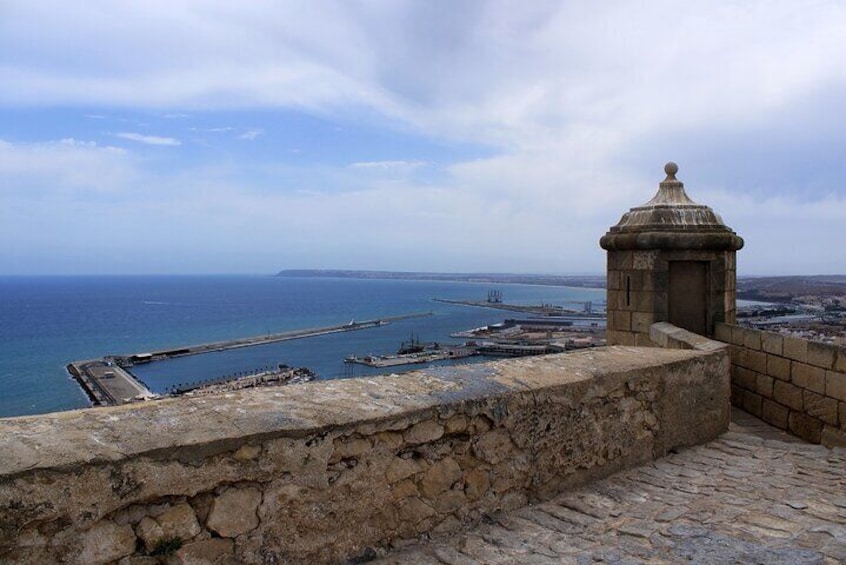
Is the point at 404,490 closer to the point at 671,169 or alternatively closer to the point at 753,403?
the point at 753,403

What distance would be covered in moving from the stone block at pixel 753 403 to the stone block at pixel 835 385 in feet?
3.27

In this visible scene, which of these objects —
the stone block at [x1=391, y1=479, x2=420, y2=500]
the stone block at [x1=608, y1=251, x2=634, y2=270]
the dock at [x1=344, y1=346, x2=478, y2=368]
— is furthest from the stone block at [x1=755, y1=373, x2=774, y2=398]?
the dock at [x1=344, y1=346, x2=478, y2=368]

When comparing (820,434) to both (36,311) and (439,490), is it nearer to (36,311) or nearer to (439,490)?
(439,490)

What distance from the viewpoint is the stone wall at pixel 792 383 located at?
503 cm

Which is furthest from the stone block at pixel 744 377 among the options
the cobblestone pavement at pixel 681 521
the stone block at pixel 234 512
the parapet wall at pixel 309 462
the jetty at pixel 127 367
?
the jetty at pixel 127 367

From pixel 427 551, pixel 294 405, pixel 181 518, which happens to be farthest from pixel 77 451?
pixel 427 551

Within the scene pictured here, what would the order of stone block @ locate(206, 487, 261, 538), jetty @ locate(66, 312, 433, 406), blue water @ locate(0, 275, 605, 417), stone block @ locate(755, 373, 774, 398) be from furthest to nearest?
blue water @ locate(0, 275, 605, 417) → jetty @ locate(66, 312, 433, 406) → stone block @ locate(755, 373, 774, 398) → stone block @ locate(206, 487, 261, 538)

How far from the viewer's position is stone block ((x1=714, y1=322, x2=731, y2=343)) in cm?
696

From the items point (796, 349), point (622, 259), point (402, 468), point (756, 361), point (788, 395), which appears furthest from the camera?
point (622, 259)

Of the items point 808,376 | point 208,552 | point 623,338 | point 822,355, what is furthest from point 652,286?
point 208,552

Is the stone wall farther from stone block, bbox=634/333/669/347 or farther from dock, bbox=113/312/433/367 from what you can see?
dock, bbox=113/312/433/367

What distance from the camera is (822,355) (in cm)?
517

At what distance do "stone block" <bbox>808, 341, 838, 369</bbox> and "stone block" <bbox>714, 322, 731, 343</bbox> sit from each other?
5.18 ft

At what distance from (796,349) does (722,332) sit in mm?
1638
